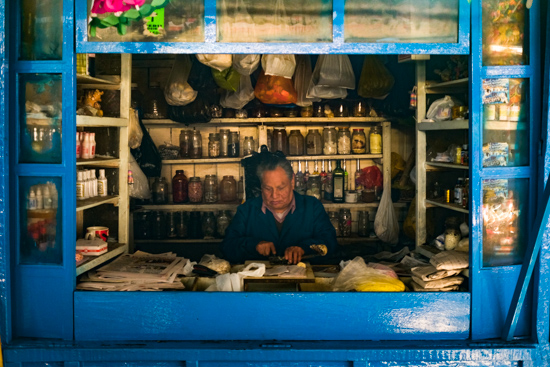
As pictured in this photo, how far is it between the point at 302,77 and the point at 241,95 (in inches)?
23.7

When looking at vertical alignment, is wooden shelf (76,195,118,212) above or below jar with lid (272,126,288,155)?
below

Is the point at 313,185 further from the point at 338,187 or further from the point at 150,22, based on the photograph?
the point at 150,22

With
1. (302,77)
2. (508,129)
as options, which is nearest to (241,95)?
(302,77)

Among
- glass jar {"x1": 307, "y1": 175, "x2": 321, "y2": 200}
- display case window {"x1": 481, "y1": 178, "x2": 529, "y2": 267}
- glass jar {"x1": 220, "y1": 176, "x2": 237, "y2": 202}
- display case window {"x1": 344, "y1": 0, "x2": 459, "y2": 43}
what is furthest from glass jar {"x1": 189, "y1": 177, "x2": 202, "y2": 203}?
display case window {"x1": 481, "y1": 178, "x2": 529, "y2": 267}

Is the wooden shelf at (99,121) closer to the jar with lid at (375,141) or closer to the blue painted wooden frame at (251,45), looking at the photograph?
the blue painted wooden frame at (251,45)

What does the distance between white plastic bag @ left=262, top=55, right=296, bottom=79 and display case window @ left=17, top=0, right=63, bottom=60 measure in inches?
86.1

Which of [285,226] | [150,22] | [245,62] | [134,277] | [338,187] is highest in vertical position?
[245,62]

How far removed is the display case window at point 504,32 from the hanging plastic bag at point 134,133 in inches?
130

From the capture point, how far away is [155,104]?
5.98 meters

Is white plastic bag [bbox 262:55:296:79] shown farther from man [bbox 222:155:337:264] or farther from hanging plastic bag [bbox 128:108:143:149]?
hanging plastic bag [bbox 128:108:143:149]

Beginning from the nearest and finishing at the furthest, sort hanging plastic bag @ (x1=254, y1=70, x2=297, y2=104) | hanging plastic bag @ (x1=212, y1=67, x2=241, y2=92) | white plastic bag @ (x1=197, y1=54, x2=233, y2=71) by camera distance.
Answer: white plastic bag @ (x1=197, y1=54, x2=233, y2=71)
hanging plastic bag @ (x1=212, y1=67, x2=241, y2=92)
hanging plastic bag @ (x1=254, y1=70, x2=297, y2=104)

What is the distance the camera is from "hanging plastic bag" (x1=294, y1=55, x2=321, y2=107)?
214 inches

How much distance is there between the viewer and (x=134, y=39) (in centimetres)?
295

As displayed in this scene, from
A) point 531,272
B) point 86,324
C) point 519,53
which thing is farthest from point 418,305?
point 86,324
